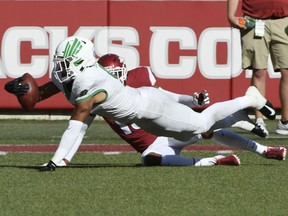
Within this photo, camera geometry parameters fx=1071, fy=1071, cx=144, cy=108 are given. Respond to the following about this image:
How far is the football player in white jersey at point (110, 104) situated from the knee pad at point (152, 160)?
0.28m

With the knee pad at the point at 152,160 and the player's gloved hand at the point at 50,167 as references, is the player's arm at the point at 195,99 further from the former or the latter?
the player's gloved hand at the point at 50,167

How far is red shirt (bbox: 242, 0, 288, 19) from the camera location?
10711 mm

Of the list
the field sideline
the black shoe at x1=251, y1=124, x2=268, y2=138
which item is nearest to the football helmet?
the black shoe at x1=251, y1=124, x2=268, y2=138

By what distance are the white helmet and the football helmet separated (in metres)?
0.39

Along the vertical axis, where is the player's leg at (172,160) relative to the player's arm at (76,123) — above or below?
below

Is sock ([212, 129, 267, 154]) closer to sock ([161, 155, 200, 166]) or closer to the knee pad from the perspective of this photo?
sock ([161, 155, 200, 166])

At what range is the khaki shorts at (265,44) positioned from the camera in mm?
10742

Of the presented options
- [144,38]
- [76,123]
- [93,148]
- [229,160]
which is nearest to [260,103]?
[229,160]

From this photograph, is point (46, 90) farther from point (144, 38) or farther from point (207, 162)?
point (144, 38)

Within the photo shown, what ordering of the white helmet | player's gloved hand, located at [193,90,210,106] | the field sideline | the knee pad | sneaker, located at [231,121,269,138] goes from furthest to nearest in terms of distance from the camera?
the field sideline
sneaker, located at [231,121,269,138]
the knee pad
player's gloved hand, located at [193,90,210,106]
the white helmet

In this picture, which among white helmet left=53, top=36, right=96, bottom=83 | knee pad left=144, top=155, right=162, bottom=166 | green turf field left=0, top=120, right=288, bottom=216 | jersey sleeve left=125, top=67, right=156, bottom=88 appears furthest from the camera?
jersey sleeve left=125, top=67, right=156, bottom=88

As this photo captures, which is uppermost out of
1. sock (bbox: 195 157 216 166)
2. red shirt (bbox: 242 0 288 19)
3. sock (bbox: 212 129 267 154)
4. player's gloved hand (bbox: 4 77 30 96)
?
red shirt (bbox: 242 0 288 19)

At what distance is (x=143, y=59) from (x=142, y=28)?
39 cm

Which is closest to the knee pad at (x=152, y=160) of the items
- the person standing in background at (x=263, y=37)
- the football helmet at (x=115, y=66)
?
the football helmet at (x=115, y=66)
